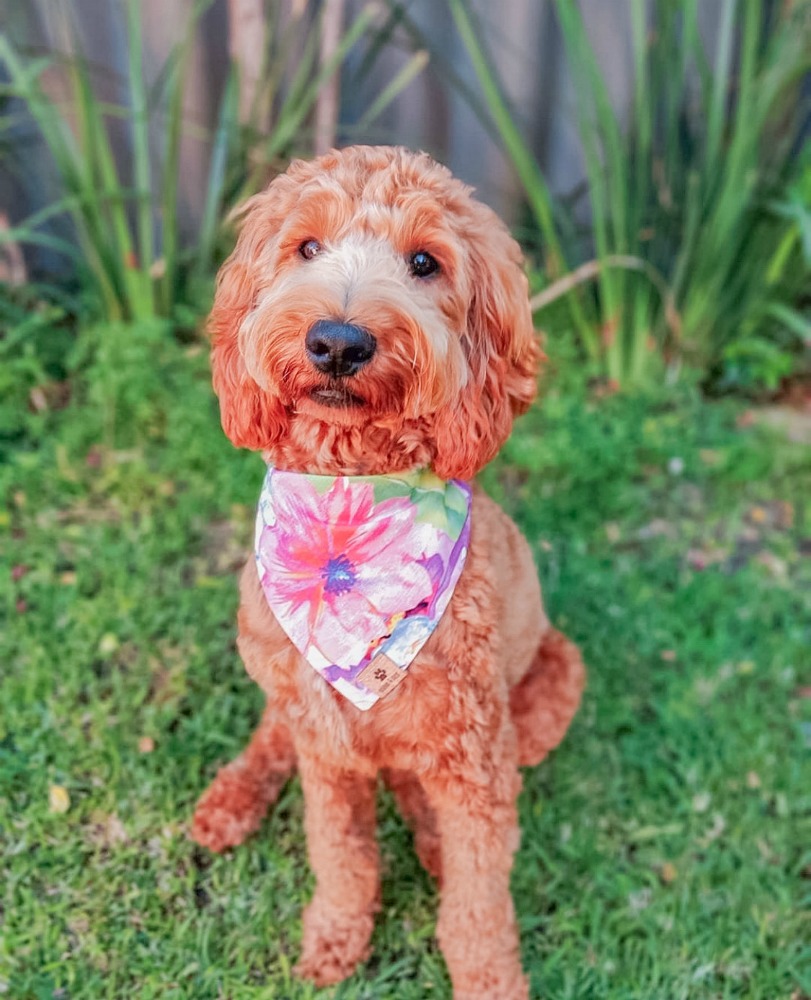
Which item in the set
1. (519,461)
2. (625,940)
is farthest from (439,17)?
(625,940)

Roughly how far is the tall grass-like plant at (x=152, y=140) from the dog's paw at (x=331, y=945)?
9.22ft

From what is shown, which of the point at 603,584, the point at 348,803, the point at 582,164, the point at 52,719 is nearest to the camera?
the point at 348,803

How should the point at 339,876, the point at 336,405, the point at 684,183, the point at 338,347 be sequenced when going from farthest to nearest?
the point at 684,183, the point at 339,876, the point at 336,405, the point at 338,347

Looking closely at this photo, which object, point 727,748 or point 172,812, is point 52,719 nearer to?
point 172,812

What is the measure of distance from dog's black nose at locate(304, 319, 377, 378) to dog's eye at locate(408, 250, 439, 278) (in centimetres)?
29

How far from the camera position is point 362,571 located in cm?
187

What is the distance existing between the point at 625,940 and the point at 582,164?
3.64 metres

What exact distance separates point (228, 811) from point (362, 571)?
1035 millimetres

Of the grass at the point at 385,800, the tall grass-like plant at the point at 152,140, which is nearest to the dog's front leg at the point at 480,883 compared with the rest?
the grass at the point at 385,800

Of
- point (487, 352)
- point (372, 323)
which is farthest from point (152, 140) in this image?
point (372, 323)

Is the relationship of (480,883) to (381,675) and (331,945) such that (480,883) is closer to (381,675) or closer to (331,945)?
(331,945)

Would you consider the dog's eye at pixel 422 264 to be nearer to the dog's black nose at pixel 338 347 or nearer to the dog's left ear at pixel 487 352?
the dog's left ear at pixel 487 352

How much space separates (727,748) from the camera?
112 inches

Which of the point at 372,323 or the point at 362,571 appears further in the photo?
the point at 362,571
